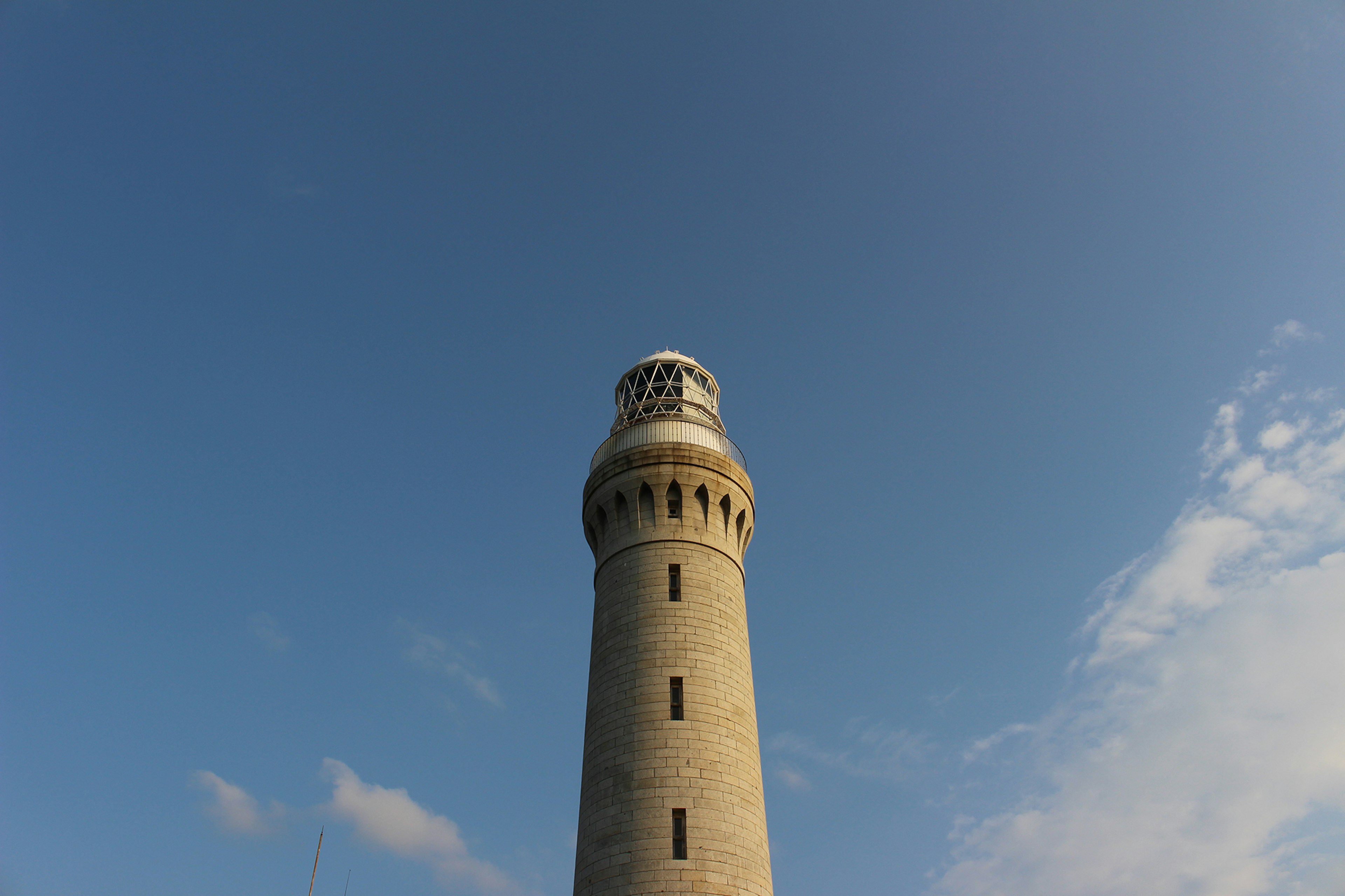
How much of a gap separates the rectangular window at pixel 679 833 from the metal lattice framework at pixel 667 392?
15702 millimetres

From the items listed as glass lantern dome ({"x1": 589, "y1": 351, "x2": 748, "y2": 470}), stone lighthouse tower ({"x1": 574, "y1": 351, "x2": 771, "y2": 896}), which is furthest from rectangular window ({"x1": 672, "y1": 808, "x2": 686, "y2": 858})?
glass lantern dome ({"x1": 589, "y1": 351, "x2": 748, "y2": 470})

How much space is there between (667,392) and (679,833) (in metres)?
18.2

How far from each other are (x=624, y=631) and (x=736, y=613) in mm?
4425

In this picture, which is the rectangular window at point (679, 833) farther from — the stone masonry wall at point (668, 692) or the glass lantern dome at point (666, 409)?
the glass lantern dome at point (666, 409)

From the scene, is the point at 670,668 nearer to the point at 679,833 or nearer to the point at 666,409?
the point at 679,833

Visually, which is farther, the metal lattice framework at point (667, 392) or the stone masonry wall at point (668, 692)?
the metal lattice framework at point (667, 392)

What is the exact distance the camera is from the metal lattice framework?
38469mm

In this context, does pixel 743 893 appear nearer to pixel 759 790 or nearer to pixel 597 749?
pixel 759 790

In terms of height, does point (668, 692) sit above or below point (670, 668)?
below

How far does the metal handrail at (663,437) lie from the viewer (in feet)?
118

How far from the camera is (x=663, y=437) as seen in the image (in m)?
35.8

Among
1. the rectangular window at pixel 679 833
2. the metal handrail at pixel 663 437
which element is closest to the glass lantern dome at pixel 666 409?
the metal handrail at pixel 663 437

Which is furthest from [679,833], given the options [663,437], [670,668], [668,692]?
[663,437]

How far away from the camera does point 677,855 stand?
27156 mm
